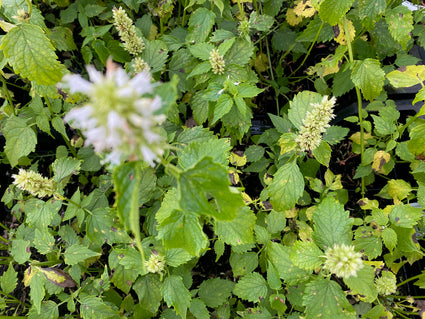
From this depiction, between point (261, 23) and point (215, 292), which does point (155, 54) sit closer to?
point (261, 23)

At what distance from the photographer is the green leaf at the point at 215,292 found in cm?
170

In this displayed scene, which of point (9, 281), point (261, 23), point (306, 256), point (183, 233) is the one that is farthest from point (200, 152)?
point (9, 281)

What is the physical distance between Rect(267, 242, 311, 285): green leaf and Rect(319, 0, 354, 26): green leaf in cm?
117

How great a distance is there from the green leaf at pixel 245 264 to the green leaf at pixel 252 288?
0.09 metres

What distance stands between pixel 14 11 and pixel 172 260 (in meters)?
1.58

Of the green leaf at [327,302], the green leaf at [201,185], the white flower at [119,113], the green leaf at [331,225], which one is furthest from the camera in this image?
the green leaf at [331,225]

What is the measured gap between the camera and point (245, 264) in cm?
166

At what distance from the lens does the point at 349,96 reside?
236 cm

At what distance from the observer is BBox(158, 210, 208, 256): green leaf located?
93 cm

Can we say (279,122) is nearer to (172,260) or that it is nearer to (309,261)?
(309,261)

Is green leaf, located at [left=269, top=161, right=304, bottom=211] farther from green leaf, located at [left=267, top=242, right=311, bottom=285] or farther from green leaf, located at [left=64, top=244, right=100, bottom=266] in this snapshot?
green leaf, located at [left=64, top=244, right=100, bottom=266]

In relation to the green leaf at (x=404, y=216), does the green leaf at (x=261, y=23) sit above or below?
above

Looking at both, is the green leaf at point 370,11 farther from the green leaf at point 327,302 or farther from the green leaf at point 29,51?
the green leaf at point 29,51

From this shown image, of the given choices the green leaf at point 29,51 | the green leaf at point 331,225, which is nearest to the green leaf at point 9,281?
the green leaf at point 29,51
